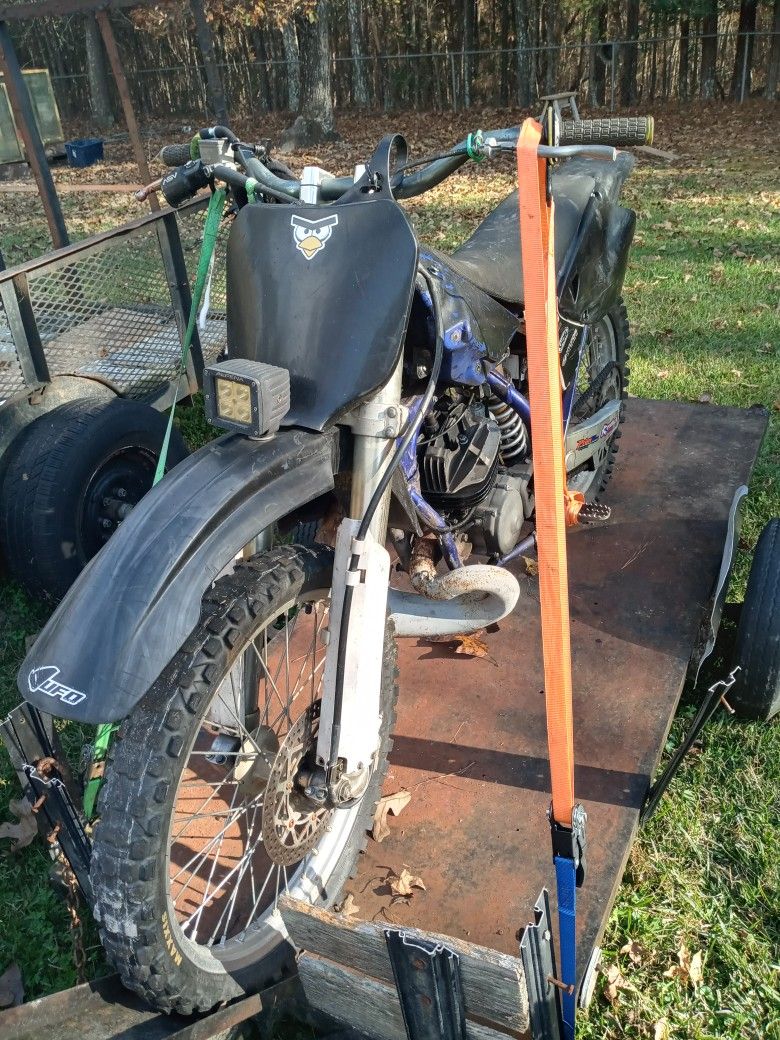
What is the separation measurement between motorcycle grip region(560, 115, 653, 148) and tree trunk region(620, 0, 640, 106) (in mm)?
17152

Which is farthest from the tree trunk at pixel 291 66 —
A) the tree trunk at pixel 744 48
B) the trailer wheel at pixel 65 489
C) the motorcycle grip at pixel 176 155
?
the motorcycle grip at pixel 176 155

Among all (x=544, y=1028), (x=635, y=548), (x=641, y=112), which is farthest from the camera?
(x=641, y=112)

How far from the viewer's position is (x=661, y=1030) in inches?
87.8

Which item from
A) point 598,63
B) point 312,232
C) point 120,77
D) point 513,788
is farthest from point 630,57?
point 513,788

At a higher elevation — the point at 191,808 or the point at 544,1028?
the point at 544,1028

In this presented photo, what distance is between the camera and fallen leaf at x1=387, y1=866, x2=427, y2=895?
2430 mm

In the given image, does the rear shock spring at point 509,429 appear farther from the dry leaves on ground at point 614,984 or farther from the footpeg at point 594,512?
the dry leaves on ground at point 614,984

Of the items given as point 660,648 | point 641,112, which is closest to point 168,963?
point 660,648

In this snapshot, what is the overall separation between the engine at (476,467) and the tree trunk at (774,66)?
16.0 m

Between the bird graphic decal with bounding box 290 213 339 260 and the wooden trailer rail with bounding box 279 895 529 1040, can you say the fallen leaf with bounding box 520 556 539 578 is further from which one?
the wooden trailer rail with bounding box 279 895 529 1040

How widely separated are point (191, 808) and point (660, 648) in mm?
1613

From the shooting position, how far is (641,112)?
17.3 m

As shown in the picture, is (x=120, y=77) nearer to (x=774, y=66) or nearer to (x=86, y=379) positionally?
(x=86, y=379)

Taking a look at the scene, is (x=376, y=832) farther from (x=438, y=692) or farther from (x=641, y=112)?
(x=641, y=112)
